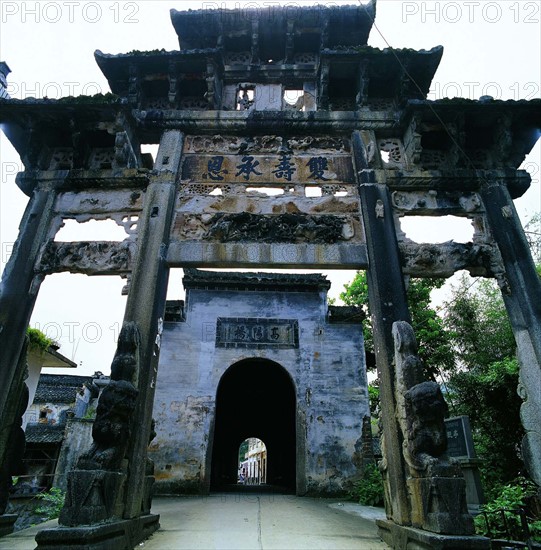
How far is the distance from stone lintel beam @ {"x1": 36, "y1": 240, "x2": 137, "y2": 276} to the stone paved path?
3264mm

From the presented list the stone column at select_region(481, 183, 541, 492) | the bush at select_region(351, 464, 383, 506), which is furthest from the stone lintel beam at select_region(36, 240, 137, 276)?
the bush at select_region(351, 464, 383, 506)

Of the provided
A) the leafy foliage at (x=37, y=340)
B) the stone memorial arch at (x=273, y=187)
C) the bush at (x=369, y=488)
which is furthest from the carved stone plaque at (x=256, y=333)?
the stone memorial arch at (x=273, y=187)

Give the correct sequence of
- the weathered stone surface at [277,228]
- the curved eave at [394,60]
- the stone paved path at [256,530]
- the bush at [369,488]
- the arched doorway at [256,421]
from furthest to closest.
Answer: the arched doorway at [256,421] → the bush at [369,488] → the curved eave at [394,60] → the weathered stone surface at [277,228] → the stone paved path at [256,530]

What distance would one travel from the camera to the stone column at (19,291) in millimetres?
5035

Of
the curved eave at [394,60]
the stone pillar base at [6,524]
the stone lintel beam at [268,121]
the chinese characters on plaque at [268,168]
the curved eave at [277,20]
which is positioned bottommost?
the stone pillar base at [6,524]

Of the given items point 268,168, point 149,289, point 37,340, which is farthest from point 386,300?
point 37,340

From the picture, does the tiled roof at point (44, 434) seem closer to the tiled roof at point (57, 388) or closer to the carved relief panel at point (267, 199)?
the tiled roof at point (57, 388)

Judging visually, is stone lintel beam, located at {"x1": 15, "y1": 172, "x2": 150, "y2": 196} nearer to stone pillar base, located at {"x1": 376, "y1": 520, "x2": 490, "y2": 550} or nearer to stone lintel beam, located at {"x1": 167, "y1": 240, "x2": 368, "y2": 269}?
stone lintel beam, located at {"x1": 167, "y1": 240, "x2": 368, "y2": 269}

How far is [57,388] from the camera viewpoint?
922 inches

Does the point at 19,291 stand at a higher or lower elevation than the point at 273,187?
lower

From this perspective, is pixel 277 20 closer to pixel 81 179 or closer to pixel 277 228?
pixel 277 228

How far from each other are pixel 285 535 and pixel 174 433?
665 centimetres

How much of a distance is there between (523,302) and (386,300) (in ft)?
6.13

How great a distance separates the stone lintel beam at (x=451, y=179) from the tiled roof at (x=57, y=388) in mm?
21186
